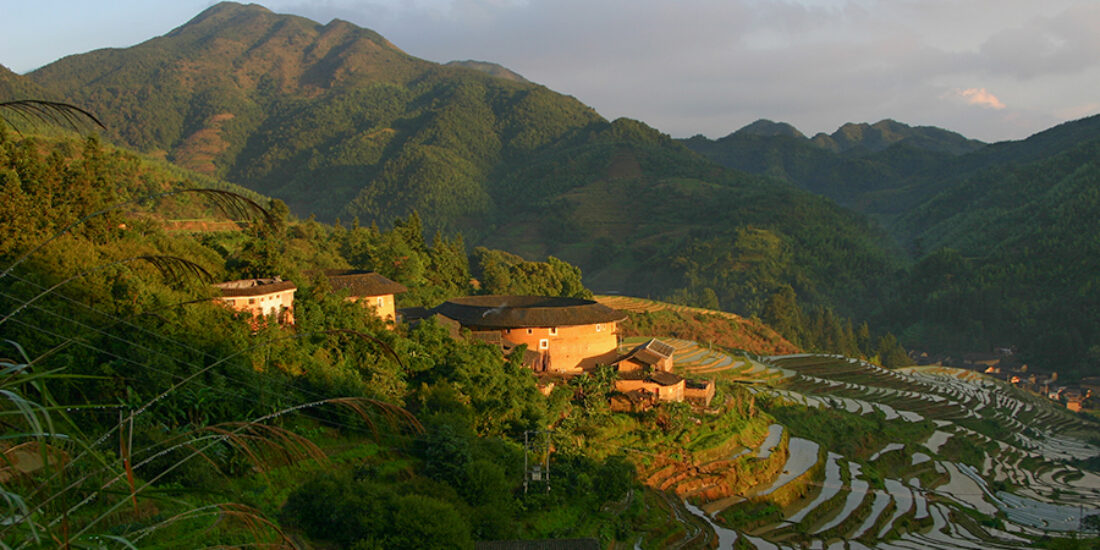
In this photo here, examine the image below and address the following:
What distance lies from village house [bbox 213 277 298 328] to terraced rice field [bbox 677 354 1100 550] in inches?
489

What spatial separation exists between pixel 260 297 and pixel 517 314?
9292 millimetres

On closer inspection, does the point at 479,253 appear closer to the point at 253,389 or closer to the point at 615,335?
the point at 615,335

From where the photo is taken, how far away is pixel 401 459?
15.5 meters

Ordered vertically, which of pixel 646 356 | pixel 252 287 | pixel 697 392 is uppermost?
pixel 252 287

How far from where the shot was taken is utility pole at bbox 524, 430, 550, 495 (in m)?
16.6

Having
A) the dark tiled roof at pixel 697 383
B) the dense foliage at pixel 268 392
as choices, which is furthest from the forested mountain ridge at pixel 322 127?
the dense foliage at pixel 268 392

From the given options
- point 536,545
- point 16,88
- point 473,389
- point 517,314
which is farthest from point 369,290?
point 16,88

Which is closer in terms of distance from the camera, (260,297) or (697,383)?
(260,297)

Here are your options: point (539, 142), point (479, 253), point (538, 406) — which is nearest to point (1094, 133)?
point (539, 142)

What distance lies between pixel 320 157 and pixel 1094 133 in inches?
6792

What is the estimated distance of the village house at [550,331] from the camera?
24938 millimetres

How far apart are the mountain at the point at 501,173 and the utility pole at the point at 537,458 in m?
54.0

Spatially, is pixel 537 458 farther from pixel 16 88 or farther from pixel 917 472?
pixel 16 88

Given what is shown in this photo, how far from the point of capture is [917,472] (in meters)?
29.7
